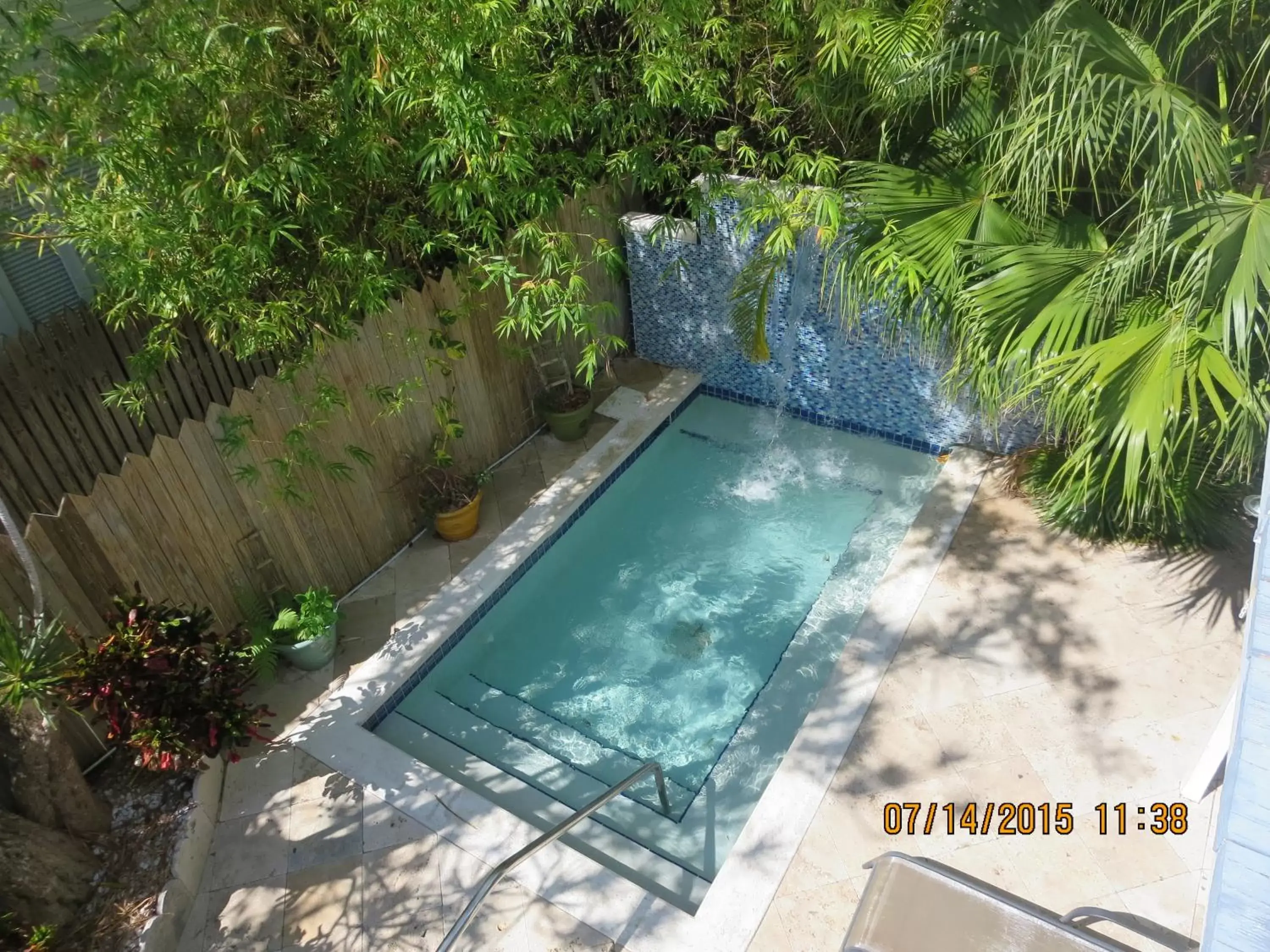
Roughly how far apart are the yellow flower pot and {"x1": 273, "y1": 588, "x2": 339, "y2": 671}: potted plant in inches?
37.7

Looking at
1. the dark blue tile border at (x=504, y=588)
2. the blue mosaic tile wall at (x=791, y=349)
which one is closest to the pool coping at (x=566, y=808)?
the dark blue tile border at (x=504, y=588)

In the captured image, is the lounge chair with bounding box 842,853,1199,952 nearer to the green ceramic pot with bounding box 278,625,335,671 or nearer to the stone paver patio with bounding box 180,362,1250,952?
the stone paver patio with bounding box 180,362,1250,952

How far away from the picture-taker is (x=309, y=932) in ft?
11.5

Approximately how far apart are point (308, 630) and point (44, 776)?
1320 millimetres

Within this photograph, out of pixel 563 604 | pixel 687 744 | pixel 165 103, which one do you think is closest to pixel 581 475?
pixel 563 604

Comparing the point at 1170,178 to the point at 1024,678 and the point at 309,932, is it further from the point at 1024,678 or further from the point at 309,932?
the point at 309,932

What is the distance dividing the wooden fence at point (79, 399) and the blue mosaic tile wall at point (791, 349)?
3.08 meters

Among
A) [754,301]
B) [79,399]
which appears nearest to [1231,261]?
[754,301]

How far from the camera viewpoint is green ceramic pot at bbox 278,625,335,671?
456 cm

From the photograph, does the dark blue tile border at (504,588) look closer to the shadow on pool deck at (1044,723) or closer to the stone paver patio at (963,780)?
the stone paver patio at (963,780)

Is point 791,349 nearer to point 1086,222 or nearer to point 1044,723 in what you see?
point 1086,222

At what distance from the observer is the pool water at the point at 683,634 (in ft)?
14.3

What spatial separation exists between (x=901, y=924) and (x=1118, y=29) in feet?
12.1

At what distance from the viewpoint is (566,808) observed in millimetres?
4180
